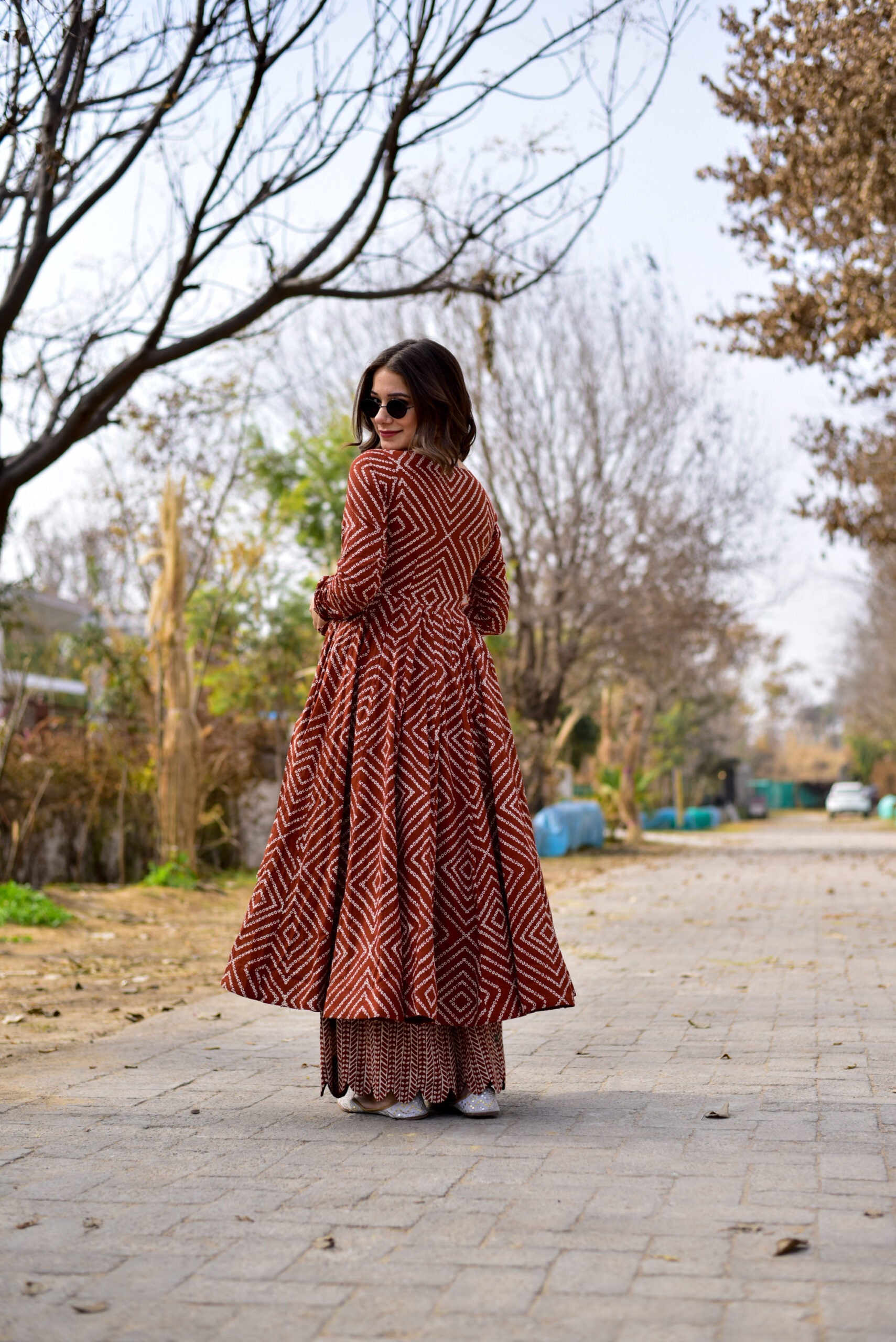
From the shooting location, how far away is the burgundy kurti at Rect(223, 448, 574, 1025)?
3.77 m

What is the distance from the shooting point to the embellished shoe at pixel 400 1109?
3.81 metres

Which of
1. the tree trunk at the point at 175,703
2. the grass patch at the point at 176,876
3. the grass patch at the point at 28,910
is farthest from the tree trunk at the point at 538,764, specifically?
the grass patch at the point at 28,910

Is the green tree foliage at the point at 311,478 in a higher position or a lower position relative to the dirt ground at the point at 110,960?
higher

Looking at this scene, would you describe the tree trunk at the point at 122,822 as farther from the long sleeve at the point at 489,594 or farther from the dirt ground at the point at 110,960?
the long sleeve at the point at 489,594

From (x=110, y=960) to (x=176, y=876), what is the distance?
3875 millimetres

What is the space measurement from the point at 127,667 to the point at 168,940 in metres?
5.52

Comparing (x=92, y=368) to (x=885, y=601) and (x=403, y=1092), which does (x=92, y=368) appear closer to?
(x=403, y=1092)

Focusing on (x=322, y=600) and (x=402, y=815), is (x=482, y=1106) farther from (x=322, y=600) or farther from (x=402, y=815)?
(x=322, y=600)

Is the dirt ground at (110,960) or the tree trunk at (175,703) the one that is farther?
the tree trunk at (175,703)

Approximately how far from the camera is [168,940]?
8953mm

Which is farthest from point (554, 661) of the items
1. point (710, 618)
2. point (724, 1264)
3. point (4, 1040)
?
point (724, 1264)

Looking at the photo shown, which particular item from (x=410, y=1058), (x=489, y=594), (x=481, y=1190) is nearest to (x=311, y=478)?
(x=489, y=594)

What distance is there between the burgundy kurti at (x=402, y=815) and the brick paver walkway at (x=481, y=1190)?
1.27 feet

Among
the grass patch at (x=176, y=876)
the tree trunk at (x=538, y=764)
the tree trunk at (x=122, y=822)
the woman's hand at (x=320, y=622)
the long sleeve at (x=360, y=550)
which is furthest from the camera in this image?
the tree trunk at (x=538, y=764)
